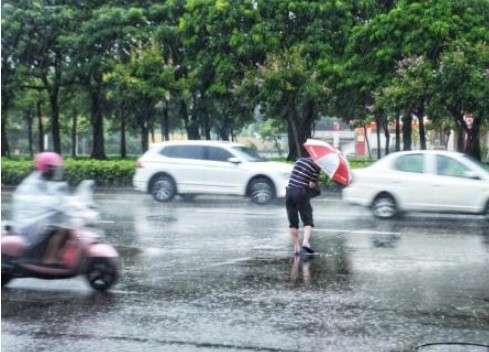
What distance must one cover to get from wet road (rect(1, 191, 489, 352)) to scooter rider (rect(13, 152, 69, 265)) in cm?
50

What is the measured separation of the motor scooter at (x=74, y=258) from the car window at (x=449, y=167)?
9.60m

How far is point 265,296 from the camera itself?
8.05 m

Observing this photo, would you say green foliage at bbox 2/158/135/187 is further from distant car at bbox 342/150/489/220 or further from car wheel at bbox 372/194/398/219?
car wheel at bbox 372/194/398/219

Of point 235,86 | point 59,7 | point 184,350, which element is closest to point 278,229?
point 184,350

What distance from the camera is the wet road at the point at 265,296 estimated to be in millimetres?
6312

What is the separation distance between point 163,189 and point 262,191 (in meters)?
2.80

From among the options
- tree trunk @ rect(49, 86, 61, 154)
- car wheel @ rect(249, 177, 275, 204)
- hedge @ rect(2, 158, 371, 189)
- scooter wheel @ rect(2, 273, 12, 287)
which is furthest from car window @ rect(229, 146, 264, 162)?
tree trunk @ rect(49, 86, 61, 154)

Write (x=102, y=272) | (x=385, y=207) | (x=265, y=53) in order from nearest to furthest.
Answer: (x=102, y=272) → (x=385, y=207) → (x=265, y=53)

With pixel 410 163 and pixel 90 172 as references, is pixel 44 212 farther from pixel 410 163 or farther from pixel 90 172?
pixel 90 172

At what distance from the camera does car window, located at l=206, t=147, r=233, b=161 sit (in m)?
20.4

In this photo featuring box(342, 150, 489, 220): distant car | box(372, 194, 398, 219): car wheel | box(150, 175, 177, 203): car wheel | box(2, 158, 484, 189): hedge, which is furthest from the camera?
box(2, 158, 484, 189): hedge

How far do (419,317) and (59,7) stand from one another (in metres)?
31.1

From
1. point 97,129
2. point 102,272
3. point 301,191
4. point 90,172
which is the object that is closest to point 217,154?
point 90,172

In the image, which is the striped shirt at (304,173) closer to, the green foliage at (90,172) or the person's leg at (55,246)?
the person's leg at (55,246)
